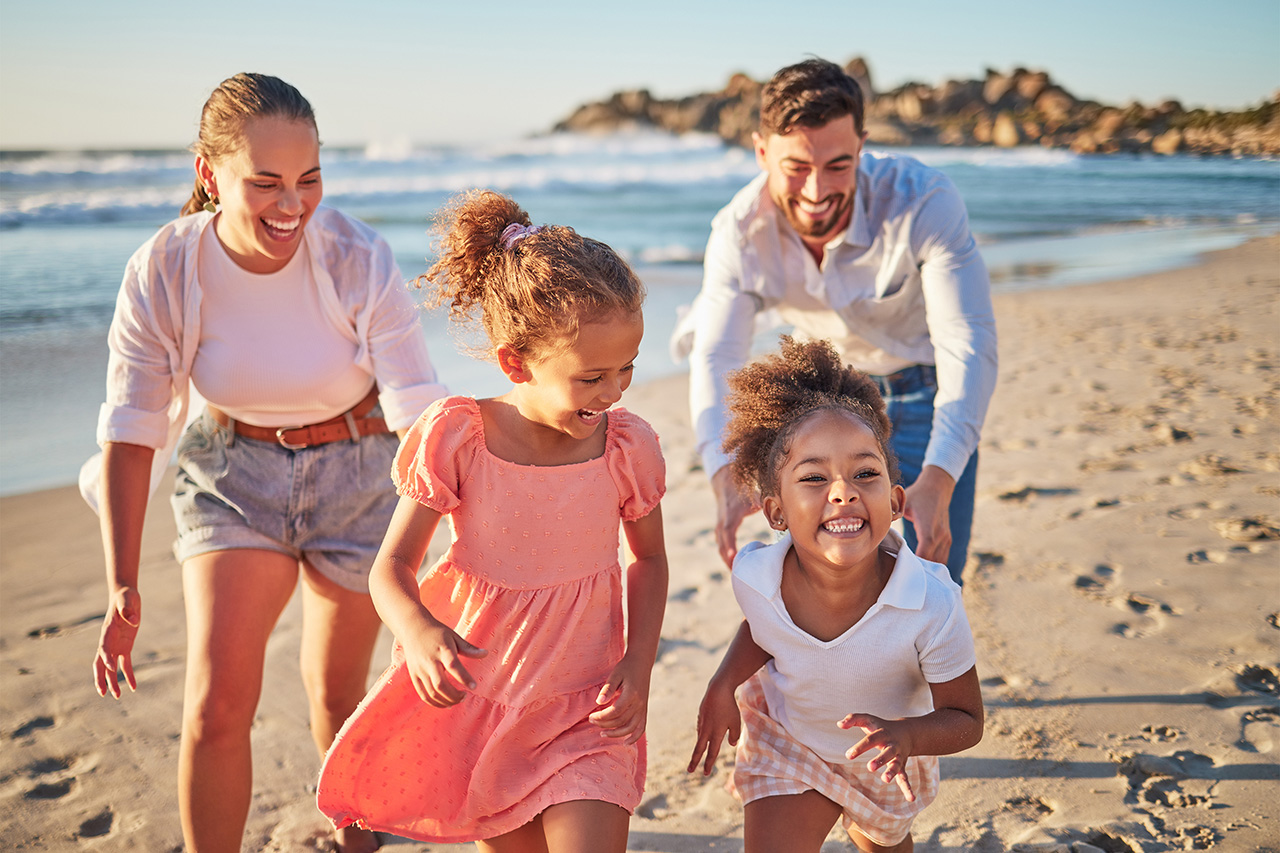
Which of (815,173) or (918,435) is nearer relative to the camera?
(815,173)

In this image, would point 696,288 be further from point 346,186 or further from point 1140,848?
point 346,186

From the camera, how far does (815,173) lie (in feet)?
10.2

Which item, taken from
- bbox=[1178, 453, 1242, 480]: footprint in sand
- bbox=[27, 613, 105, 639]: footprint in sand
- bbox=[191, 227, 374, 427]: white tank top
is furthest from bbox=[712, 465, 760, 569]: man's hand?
bbox=[1178, 453, 1242, 480]: footprint in sand

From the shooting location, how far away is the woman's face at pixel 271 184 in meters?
2.56

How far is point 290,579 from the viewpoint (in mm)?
2750

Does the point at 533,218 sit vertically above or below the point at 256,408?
below

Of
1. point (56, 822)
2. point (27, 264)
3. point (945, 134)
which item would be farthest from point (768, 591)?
point (945, 134)

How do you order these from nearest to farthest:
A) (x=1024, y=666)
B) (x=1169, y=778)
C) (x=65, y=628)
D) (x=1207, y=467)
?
(x=1169, y=778), (x=1024, y=666), (x=65, y=628), (x=1207, y=467)

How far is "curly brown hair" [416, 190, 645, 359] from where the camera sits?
82.6 inches

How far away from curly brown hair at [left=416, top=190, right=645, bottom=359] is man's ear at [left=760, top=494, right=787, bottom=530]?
0.60 m

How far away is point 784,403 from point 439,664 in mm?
1056

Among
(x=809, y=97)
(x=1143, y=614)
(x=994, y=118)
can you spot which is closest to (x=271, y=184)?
(x=809, y=97)

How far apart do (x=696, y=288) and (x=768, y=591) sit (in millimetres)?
9782

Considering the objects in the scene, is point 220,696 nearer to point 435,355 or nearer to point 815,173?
point 815,173
